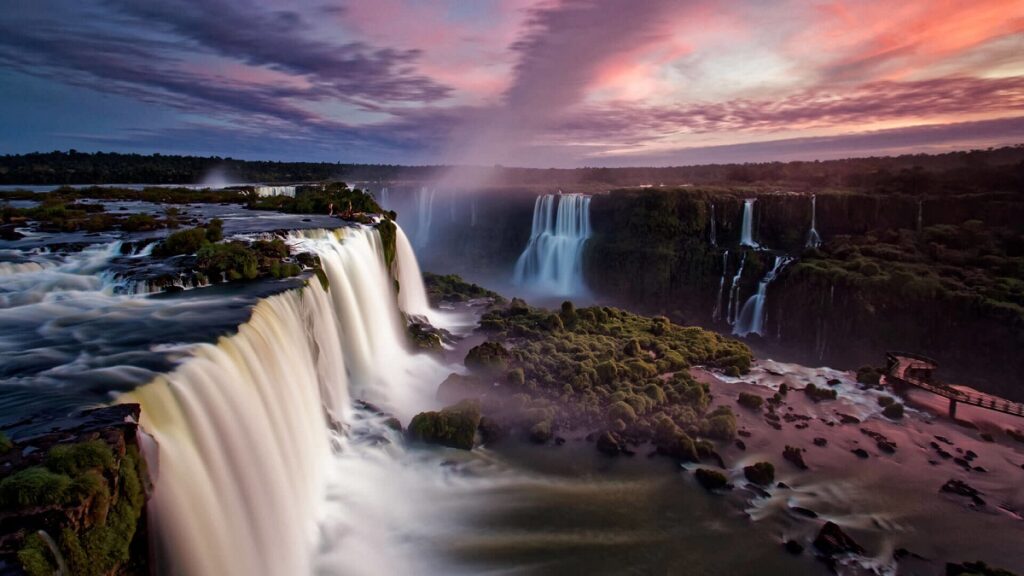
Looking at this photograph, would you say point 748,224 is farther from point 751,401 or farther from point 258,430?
point 258,430

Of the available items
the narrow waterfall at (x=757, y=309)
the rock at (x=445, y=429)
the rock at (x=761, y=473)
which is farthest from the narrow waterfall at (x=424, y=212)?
the rock at (x=761, y=473)

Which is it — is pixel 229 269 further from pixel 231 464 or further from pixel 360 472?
pixel 231 464

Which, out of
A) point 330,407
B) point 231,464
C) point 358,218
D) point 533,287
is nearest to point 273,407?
point 231,464

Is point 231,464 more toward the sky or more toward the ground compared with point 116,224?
more toward the ground

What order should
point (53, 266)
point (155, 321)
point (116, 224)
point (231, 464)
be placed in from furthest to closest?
point (116, 224) < point (53, 266) < point (155, 321) < point (231, 464)

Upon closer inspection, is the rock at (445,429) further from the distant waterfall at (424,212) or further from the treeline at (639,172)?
the distant waterfall at (424,212)

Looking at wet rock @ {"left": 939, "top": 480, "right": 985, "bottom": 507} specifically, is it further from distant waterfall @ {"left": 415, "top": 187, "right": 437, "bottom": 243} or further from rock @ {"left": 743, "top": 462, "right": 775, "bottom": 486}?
distant waterfall @ {"left": 415, "top": 187, "right": 437, "bottom": 243}
